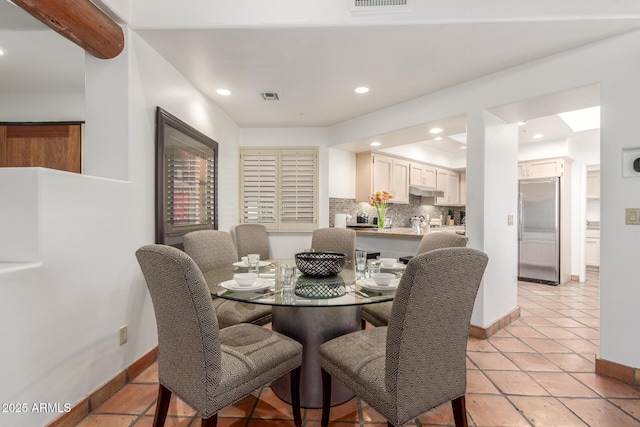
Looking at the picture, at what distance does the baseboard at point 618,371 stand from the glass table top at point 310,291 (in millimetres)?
1680

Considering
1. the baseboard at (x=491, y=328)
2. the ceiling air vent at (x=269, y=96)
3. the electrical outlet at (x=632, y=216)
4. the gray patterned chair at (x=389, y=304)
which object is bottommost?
the baseboard at (x=491, y=328)

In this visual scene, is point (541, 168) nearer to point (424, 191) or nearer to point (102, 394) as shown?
point (424, 191)

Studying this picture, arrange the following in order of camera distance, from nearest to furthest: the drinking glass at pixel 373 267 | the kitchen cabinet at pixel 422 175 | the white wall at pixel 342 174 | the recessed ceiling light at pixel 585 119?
1. the drinking glass at pixel 373 267
2. the recessed ceiling light at pixel 585 119
3. the white wall at pixel 342 174
4. the kitchen cabinet at pixel 422 175

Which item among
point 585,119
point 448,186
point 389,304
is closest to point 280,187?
point 389,304

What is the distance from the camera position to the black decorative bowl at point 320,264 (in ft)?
6.06

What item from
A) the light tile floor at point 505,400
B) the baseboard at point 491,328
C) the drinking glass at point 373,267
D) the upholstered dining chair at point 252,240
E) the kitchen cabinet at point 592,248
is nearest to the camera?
the light tile floor at point 505,400

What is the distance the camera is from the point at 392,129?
11.5 ft

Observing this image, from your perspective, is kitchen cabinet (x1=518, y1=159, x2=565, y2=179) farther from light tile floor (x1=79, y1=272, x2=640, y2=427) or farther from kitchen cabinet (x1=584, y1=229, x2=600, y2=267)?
light tile floor (x1=79, y1=272, x2=640, y2=427)

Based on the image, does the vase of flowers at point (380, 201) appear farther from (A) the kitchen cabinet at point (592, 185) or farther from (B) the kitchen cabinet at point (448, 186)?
(A) the kitchen cabinet at point (592, 185)

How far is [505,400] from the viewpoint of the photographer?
72.1 inches

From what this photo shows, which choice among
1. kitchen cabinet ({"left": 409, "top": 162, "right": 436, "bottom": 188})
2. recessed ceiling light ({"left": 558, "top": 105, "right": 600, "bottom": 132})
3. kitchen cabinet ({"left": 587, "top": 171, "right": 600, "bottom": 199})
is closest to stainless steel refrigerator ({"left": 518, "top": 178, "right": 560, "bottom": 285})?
recessed ceiling light ({"left": 558, "top": 105, "right": 600, "bottom": 132})

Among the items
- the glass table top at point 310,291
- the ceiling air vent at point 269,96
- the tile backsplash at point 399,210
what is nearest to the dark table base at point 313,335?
the glass table top at point 310,291

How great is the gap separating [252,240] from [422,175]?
3.67m

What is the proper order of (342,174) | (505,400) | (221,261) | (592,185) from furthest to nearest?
1. (592,185)
2. (342,174)
3. (221,261)
4. (505,400)
